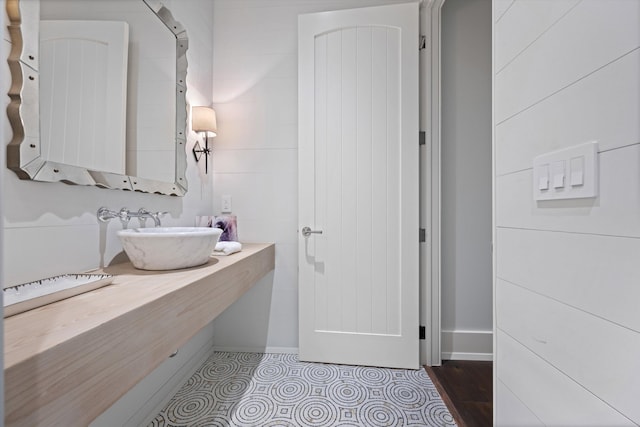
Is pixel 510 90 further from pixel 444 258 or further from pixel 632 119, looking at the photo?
pixel 444 258

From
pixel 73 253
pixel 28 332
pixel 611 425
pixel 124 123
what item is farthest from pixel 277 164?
pixel 611 425

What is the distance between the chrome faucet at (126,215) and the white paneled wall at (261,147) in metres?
0.74

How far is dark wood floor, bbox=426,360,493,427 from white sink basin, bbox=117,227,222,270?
1440mm

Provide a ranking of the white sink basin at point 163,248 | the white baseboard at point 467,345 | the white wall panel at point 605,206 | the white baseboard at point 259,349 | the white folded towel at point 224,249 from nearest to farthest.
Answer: the white wall panel at point 605,206, the white sink basin at point 163,248, the white folded towel at point 224,249, the white baseboard at point 467,345, the white baseboard at point 259,349

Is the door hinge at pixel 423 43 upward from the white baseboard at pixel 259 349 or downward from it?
upward

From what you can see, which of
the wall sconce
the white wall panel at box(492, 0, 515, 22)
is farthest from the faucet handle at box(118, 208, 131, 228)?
the white wall panel at box(492, 0, 515, 22)

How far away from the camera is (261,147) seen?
2.14 metres

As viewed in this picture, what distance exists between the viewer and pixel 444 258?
2.05 metres

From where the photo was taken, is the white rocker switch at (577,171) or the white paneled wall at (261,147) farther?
the white paneled wall at (261,147)

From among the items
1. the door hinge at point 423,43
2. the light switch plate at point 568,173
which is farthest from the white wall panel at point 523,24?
the door hinge at point 423,43

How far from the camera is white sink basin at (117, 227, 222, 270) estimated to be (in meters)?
1.12

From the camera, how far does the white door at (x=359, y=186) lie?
1896 millimetres

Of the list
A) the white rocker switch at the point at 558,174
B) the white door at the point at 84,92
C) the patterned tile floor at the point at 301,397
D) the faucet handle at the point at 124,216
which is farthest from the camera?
the patterned tile floor at the point at 301,397

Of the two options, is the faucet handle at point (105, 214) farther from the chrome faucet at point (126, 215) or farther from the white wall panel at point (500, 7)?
the white wall panel at point (500, 7)
